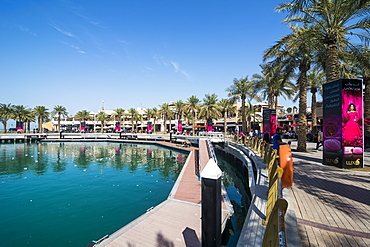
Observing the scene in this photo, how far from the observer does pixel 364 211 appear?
5.16 meters

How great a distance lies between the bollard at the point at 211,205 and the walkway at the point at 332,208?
5.63 ft

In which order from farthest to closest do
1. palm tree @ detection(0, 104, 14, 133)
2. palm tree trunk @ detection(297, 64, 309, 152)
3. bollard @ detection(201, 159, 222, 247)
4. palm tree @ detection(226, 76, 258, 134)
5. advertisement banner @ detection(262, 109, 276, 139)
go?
palm tree @ detection(0, 104, 14, 133) < palm tree @ detection(226, 76, 258, 134) < advertisement banner @ detection(262, 109, 276, 139) < palm tree trunk @ detection(297, 64, 309, 152) < bollard @ detection(201, 159, 222, 247)

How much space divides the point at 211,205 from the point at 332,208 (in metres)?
3.64

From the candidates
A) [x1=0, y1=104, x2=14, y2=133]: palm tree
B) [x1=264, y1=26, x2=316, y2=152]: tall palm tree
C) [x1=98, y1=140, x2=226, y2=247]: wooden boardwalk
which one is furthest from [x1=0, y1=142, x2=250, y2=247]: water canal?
[x1=0, y1=104, x2=14, y2=133]: palm tree

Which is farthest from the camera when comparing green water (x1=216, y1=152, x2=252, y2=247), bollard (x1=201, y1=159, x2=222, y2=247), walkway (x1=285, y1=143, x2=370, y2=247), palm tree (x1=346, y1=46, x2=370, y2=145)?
palm tree (x1=346, y1=46, x2=370, y2=145)

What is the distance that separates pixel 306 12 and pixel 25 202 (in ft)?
70.1

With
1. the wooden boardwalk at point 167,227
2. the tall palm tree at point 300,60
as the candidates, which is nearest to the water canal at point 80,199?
the wooden boardwalk at point 167,227

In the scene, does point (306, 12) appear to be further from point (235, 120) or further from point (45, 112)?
point (45, 112)

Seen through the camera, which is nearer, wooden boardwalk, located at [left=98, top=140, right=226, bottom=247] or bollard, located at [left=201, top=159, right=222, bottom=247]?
bollard, located at [left=201, top=159, right=222, bottom=247]

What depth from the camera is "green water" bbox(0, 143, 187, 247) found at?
7773mm

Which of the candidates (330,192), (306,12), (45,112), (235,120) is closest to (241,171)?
(330,192)

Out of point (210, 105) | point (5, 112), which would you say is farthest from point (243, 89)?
point (5, 112)

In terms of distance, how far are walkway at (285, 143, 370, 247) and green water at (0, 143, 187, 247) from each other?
22.7 feet

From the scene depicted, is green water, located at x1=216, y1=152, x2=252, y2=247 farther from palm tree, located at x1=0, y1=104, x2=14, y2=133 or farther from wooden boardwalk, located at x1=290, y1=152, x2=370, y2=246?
palm tree, located at x1=0, y1=104, x2=14, y2=133
